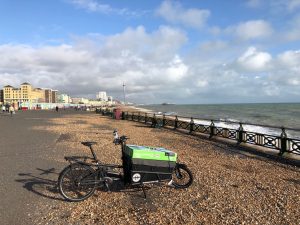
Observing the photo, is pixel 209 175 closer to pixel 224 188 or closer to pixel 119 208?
pixel 224 188

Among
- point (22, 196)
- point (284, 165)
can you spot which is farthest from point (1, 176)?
point (284, 165)

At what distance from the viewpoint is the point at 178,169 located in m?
7.03

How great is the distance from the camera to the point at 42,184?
7.05m

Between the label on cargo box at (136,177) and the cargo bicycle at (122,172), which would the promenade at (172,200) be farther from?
the label on cargo box at (136,177)

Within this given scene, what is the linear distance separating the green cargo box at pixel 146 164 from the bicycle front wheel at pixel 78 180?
2.46ft

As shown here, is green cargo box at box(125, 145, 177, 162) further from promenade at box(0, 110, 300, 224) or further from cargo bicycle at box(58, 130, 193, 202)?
promenade at box(0, 110, 300, 224)

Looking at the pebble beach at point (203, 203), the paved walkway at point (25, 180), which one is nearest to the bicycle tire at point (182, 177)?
the pebble beach at point (203, 203)

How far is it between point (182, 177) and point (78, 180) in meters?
2.58

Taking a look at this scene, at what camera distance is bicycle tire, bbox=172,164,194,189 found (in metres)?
6.85

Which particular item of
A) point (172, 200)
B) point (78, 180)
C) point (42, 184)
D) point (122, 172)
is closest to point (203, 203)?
point (172, 200)

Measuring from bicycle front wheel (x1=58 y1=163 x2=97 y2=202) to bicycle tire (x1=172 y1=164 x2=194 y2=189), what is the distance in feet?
6.63

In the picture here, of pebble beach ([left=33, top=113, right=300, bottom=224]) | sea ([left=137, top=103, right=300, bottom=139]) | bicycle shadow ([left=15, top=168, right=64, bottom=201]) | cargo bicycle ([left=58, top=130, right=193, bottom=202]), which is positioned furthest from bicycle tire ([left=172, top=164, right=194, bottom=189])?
sea ([left=137, top=103, right=300, bottom=139])

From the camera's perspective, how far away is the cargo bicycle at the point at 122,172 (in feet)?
19.4

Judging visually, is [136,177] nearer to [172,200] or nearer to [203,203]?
[172,200]
